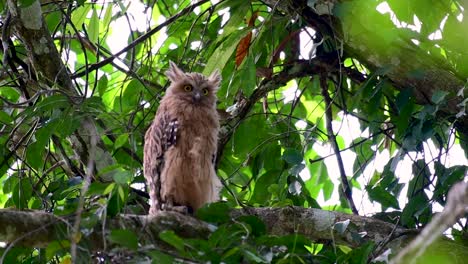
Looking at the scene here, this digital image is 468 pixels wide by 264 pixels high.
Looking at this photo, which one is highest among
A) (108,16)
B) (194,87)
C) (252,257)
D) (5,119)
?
(108,16)

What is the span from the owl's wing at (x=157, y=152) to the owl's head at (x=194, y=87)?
39 centimetres

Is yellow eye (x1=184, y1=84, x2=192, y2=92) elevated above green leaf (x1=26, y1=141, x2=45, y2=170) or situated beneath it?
elevated above

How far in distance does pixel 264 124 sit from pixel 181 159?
2.45 ft

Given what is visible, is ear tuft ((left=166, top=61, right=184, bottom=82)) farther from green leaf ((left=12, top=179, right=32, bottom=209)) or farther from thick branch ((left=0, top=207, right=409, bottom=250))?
thick branch ((left=0, top=207, right=409, bottom=250))

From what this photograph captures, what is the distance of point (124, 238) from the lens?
3.06 m

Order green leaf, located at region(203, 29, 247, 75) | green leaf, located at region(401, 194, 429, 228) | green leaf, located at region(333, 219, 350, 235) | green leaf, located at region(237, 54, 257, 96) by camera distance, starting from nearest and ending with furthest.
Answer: green leaf, located at region(333, 219, 350, 235) < green leaf, located at region(401, 194, 429, 228) < green leaf, located at region(237, 54, 257, 96) < green leaf, located at region(203, 29, 247, 75)

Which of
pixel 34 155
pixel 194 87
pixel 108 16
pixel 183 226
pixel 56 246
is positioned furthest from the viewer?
pixel 194 87

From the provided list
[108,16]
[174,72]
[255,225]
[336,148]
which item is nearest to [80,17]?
[108,16]

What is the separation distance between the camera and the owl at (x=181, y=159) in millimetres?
5277

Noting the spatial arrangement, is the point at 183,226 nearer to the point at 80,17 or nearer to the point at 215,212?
the point at 215,212

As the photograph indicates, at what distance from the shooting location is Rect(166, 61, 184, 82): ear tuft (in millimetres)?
5898

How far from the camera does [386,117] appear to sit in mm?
5586

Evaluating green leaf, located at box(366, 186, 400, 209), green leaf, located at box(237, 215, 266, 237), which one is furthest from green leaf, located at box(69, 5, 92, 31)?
green leaf, located at box(237, 215, 266, 237)

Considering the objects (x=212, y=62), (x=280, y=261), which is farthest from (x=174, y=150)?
(x=280, y=261)
